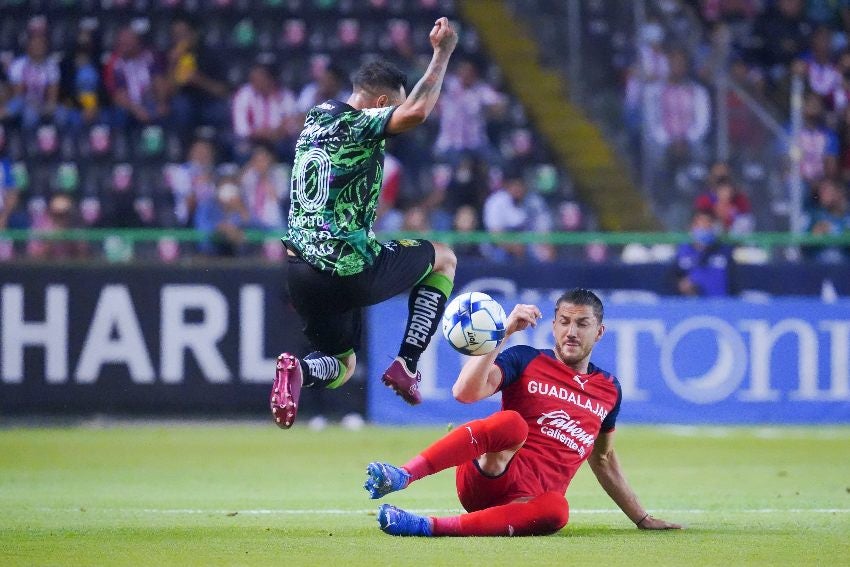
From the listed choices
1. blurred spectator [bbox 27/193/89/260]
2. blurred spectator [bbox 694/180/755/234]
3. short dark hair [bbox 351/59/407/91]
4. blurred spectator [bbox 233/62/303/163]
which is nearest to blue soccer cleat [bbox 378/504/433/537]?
short dark hair [bbox 351/59/407/91]

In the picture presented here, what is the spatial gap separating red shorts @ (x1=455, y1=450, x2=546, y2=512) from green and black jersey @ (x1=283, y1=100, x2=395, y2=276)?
4.37ft

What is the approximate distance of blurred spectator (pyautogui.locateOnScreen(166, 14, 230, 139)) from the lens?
61.0ft

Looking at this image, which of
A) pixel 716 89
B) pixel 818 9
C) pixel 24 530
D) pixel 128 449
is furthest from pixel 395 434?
pixel 818 9

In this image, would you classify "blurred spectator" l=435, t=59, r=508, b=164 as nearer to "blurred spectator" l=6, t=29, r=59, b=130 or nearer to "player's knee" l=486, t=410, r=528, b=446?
"blurred spectator" l=6, t=29, r=59, b=130

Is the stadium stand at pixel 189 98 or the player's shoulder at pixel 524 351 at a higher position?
the stadium stand at pixel 189 98

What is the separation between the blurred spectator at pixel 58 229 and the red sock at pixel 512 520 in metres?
9.29

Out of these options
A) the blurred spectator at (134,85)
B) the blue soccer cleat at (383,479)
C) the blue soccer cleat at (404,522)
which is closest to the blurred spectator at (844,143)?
the blurred spectator at (134,85)

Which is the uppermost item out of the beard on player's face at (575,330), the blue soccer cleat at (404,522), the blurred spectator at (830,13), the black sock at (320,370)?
the blurred spectator at (830,13)

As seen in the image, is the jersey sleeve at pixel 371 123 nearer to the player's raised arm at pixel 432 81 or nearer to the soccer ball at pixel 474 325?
the player's raised arm at pixel 432 81

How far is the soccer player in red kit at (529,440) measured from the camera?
6.84m

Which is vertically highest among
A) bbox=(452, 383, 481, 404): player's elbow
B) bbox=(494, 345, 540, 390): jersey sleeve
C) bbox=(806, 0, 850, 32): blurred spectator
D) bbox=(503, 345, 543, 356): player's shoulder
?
bbox=(806, 0, 850, 32): blurred spectator

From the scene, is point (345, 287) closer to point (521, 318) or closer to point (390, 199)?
point (521, 318)

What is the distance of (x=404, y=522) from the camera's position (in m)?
7.07

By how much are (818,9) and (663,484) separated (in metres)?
12.3
